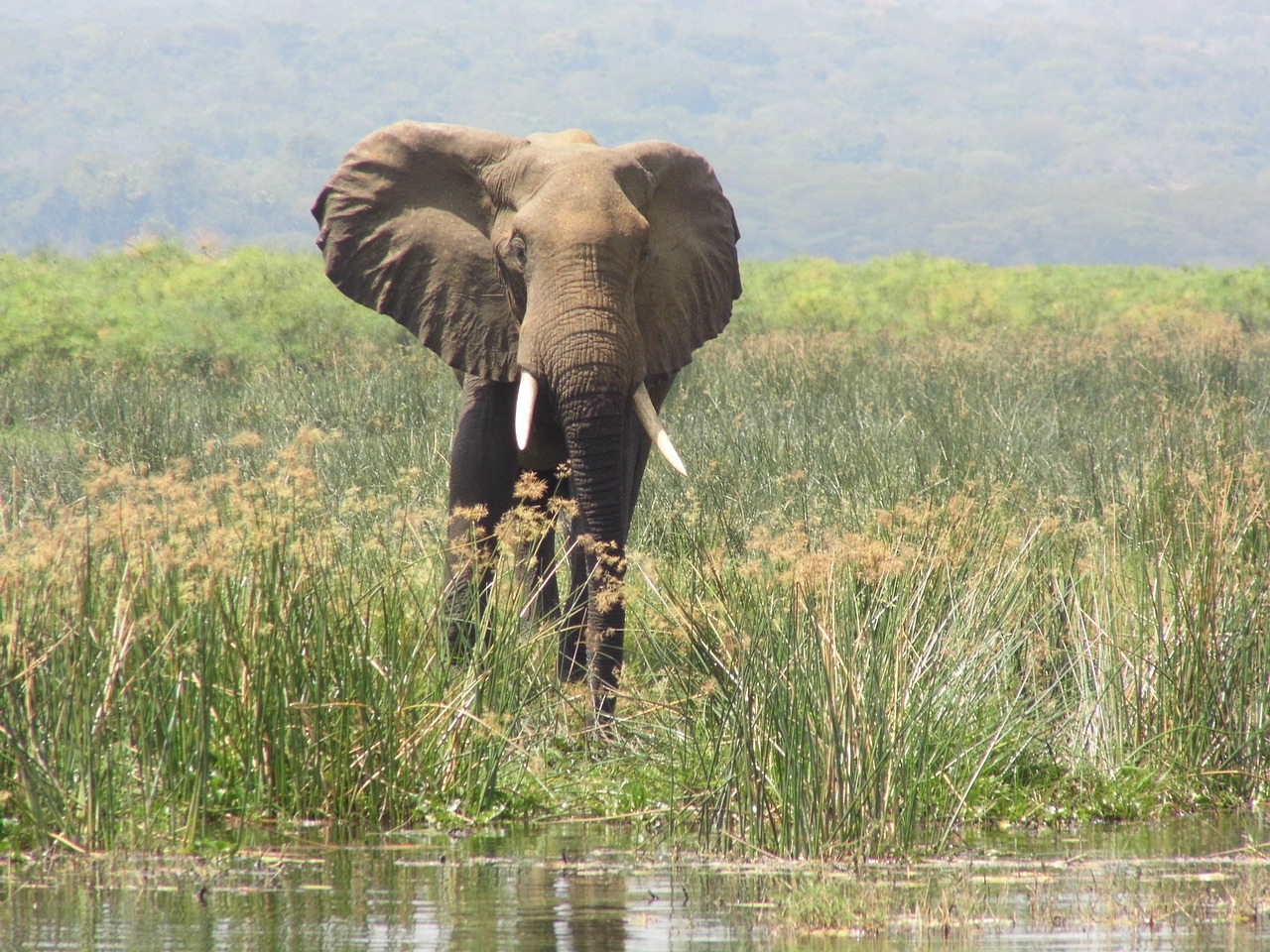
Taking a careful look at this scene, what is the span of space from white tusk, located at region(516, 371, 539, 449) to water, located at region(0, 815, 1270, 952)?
1.83 m

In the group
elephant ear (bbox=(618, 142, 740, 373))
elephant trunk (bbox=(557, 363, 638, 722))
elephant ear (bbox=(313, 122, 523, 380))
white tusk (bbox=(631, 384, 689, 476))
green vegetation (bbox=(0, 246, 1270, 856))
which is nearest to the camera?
green vegetation (bbox=(0, 246, 1270, 856))

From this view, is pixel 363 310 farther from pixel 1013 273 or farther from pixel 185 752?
pixel 185 752

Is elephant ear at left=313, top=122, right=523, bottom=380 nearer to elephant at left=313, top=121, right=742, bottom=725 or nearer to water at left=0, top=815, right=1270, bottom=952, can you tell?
elephant at left=313, top=121, right=742, bottom=725

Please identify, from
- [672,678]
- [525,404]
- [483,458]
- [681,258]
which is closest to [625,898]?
[672,678]

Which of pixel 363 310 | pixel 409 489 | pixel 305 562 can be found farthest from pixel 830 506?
pixel 363 310

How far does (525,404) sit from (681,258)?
3.60 ft

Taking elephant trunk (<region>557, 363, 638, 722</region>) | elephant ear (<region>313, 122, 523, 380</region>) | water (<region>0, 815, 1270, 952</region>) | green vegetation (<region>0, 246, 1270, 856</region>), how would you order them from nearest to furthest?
1. water (<region>0, 815, 1270, 952</region>)
2. green vegetation (<region>0, 246, 1270, 856</region>)
3. elephant trunk (<region>557, 363, 638, 722</region>)
4. elephant ear (<region>313, 122, 523, 380</region>)

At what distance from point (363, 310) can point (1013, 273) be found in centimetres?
1843

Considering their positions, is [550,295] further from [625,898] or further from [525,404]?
→ [625,898]

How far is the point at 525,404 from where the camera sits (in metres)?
6.46

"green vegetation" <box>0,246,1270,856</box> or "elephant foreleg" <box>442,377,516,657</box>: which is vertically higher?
"elephant foreleg" <box>442,377,516,657</box>

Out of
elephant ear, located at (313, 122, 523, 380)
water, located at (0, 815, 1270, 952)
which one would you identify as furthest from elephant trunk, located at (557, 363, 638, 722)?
water, located at (0, 815, 1270, 952)

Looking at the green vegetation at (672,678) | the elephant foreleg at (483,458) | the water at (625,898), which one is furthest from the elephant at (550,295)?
the water at (625,898)

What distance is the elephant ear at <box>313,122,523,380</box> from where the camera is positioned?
22.6 feet
